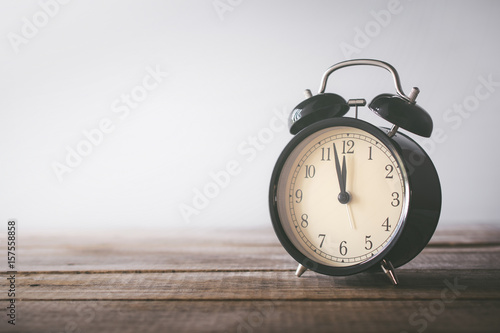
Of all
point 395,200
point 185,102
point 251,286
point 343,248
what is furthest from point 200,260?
point 185,102

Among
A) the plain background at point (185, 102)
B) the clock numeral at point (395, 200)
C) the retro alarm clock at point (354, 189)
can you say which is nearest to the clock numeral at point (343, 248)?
the retro alarm clock at point (354, 189)

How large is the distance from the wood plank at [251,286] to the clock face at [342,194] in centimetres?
7

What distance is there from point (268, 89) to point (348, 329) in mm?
1557

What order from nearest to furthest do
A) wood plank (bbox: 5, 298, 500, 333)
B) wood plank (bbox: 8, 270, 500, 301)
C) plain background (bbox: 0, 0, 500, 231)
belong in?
wood plank (bbox: 5, 298, 500, 333) < wood plank (bbox: 8, 270, 500, 301) < plain background (bbox: 0, 0, 500, 231)

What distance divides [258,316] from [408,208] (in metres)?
0.36

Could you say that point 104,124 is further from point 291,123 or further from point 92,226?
point 291,123

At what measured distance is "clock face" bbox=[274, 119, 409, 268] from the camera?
0.87 m

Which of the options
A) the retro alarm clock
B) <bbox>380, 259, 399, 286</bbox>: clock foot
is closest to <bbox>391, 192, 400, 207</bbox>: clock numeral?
the retro alarm clock

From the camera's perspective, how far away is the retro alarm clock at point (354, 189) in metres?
0.86

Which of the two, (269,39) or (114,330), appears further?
(269,39)

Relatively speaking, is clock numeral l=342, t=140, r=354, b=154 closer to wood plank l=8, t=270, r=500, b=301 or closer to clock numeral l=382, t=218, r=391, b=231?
clock numeral l=382, t=218, r=391, b=231

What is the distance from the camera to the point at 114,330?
2.06 feet

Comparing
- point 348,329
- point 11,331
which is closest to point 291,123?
point 348,329

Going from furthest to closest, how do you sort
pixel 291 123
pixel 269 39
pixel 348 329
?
pixel 269 39 → pixel 291 123 → pixel 348 329
